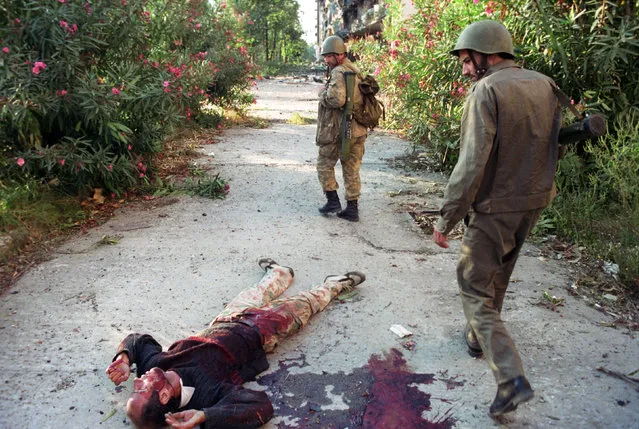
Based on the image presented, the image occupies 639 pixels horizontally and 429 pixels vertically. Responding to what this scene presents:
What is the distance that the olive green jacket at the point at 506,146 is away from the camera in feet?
8.25

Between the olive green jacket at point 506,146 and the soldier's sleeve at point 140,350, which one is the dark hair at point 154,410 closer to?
the soldier's sleeve at point 140,350

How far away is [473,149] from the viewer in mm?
2521

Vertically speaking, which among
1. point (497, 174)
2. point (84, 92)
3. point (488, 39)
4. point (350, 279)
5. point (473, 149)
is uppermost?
point (488, 39)

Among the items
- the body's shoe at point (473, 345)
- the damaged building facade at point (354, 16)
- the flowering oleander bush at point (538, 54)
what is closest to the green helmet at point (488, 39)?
the body's shoe at point (473, 345)

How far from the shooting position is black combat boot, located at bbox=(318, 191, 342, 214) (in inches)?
220

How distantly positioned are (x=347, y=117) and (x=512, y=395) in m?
3.44

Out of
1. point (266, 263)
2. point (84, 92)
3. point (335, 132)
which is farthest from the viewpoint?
point (335, 132)

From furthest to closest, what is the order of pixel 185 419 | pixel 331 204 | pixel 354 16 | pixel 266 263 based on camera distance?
pixel 354 16, pixel 331 204, pixel 266 263, pixel 185 419

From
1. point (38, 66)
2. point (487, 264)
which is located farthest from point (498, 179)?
point (38, 66)

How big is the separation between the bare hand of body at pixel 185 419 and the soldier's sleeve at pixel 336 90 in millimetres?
3558

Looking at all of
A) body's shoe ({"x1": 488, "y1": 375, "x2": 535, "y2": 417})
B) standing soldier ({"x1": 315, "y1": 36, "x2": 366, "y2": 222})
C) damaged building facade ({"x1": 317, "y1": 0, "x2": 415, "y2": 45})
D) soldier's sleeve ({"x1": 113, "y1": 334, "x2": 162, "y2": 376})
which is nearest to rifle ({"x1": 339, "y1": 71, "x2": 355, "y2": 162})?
standing soldier ({"x1": 315, "y1": 36, "x2": 366, "y2": 222})

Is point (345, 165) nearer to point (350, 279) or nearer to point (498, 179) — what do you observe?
point (350, 279)

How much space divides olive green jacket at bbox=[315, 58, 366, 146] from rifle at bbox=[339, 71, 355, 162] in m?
0.04

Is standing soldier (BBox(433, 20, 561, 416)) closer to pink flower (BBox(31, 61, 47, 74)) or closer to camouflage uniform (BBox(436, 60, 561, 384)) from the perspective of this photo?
camouflage uniform (BBox(436, 60, 561, 384))
